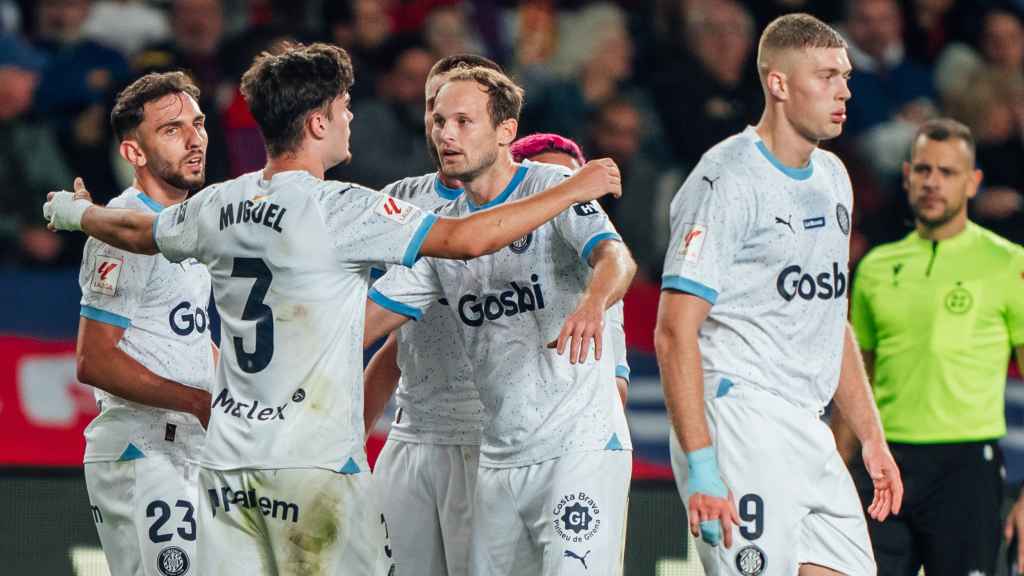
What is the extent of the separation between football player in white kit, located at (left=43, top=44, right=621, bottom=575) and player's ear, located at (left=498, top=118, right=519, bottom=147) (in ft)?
2.16

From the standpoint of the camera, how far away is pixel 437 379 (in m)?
6.21

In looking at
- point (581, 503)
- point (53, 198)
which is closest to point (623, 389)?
point (581, 503)

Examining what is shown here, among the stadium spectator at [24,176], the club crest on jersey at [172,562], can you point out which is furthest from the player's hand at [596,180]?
the stadium spectator at [24,176]

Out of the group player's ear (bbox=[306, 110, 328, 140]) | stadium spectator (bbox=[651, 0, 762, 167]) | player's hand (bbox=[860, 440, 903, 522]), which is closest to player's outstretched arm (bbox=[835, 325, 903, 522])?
player's hand (bbox=[860, 440, 903, 522])

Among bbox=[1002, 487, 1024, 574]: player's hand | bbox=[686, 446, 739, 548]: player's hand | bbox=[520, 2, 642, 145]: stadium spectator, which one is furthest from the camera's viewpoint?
bbox=[520, 2, 642, 145]: stadium spectator

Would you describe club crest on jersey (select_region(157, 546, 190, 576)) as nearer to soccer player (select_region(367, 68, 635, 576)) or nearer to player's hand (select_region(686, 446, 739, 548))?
soccer player (select_region(367, 68, 635, 576))

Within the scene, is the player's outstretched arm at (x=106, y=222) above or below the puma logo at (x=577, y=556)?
above

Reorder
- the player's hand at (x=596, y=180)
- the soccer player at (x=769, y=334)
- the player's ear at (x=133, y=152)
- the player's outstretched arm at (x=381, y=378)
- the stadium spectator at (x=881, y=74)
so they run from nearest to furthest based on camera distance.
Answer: the player's hand at (x=596, y=180), the soccer player at (x=769, y=334), the player's ear at (x=133, y=152), the player's outstretched arm at (x=381, y=378), the stadium spectator at (x=881, y=74)

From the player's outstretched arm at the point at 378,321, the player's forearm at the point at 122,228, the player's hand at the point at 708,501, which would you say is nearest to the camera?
the player's hand at the point at 708,501

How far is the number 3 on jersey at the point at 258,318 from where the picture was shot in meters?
4.88

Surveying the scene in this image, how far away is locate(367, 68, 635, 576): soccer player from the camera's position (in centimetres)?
537

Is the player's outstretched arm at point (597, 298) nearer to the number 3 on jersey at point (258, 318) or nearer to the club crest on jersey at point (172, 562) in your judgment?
the number 3 on jersey at point (258, 318)

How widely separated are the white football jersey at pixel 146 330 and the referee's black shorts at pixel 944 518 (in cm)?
311

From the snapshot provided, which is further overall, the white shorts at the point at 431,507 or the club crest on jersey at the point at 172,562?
the white shorts at the point at 431,507
